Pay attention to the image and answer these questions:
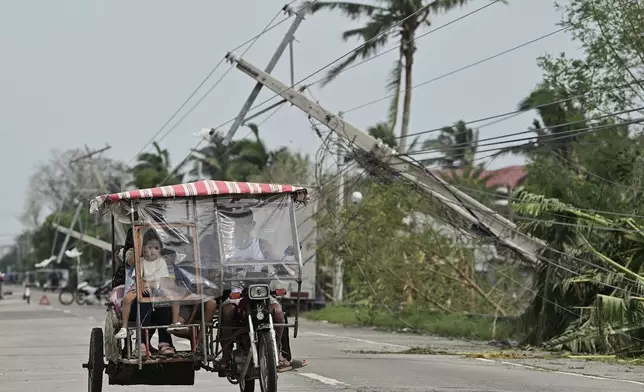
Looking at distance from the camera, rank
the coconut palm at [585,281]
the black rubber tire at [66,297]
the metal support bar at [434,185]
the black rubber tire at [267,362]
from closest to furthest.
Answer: the black rubber tire at [267,362] < the coconut palm at [585,281] < the metal support bar at [434,185] < the black rubber tire at [66,297]

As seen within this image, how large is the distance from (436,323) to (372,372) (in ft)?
49.6

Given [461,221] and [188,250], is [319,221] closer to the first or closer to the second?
[461,221]

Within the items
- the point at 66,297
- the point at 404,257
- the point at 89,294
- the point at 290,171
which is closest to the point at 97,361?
the point at 404,257

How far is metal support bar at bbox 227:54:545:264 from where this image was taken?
2506 centimetres

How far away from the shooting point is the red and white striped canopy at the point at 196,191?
34.7 feet

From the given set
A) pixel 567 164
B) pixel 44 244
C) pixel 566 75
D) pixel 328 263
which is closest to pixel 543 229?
pixel 567 164

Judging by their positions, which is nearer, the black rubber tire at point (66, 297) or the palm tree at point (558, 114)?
the palm tree at point (558, 114)

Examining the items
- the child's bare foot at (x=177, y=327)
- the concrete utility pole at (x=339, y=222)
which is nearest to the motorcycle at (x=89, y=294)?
the concrete utility pole at (x=339, y=222)

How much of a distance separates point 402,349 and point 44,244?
11780 cm

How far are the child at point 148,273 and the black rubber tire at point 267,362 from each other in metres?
0.91

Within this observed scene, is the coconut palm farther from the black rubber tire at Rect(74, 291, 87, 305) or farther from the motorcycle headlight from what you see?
the black rubber tire at Rect(74, 291, 87, 305)

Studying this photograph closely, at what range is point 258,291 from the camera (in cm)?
1029

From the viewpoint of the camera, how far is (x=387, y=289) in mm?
31922

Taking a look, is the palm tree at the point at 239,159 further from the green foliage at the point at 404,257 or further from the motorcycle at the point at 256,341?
the motorcycle at the point at 256,341
